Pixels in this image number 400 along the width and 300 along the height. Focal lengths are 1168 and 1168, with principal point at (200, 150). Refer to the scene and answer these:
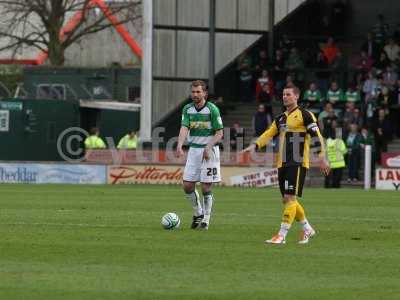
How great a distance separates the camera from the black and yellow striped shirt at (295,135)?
15062 millimetres

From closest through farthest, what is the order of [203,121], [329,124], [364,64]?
1. [203,121]
2. [329,124]
3. [364,64]

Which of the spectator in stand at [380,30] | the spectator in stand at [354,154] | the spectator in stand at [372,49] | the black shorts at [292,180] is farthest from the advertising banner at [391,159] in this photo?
the black shorts at [292,180]

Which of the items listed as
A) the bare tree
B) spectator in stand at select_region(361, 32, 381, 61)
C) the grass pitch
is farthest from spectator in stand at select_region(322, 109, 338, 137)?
the bare tree

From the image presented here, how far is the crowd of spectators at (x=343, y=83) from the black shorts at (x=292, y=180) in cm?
2214

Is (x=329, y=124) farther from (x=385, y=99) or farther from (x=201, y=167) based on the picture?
(x=201, y=167)

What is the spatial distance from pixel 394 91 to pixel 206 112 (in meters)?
23.5

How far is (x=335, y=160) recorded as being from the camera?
118ft

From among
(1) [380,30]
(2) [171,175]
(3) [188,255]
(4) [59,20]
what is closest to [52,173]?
(2) [171,175]

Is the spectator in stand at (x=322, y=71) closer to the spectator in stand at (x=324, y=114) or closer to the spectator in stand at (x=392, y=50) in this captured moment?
the spectator in stand at (x=392, y=50)

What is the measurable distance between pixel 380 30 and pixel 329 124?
7.81 metres

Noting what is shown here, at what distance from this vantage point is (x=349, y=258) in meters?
13.3

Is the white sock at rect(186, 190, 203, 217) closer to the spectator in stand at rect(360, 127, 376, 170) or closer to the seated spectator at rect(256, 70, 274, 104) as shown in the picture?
the spectator in stand at rect(360, 127, 376, 170)

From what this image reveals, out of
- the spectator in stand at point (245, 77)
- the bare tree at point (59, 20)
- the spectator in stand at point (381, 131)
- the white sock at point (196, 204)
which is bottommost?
the white sock at point (196, 204)

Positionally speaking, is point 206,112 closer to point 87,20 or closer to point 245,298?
point 245,298
